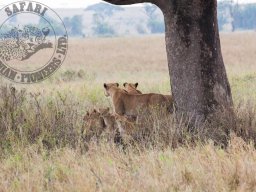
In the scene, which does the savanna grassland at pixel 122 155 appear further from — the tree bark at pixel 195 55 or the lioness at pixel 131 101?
the lioness at pixel 131 101

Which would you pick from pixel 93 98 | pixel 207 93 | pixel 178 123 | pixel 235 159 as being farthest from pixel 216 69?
pixel 93 98

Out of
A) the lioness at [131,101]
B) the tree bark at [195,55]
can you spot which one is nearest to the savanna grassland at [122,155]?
the tree bark at [195,55]

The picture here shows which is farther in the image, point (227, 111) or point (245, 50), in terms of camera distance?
point (245, 50)

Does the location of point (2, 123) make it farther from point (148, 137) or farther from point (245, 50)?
point (245, 50)

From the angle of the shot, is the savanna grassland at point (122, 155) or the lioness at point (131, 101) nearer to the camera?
the savanna grassland at point (122, 155)

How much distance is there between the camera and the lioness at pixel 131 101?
10131mm

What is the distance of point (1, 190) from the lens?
6133mm

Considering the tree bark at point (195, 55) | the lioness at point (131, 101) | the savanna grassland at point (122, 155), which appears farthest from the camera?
the lioness at point (131, 101)

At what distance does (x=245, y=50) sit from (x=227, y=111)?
36.6 meters

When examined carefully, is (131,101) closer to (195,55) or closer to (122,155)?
(195,55)

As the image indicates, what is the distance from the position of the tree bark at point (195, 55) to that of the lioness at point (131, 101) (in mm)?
835

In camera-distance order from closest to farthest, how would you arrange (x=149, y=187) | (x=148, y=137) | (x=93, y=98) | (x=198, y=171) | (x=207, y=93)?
(x=149, y=187) → (x=198, y=171) → (x=148, y=137) → (x=207, y=93) → (x=93, y=98)

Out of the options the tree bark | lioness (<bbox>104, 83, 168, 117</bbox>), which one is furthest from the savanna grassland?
lioness (<bbox>104, 83, 168, 117</bbox>)

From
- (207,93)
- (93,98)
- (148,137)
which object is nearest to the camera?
(148,137)
